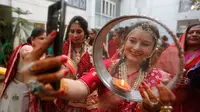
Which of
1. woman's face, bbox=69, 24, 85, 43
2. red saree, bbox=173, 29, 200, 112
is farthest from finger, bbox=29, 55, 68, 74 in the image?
woman's face, bbox=69, 24, 85, 43

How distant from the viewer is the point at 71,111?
1547 millimetres

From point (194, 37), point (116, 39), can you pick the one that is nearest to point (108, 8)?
point (194, 37)

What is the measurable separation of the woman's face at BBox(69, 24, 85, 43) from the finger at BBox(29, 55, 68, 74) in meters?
1.29

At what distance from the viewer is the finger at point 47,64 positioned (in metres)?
0.52

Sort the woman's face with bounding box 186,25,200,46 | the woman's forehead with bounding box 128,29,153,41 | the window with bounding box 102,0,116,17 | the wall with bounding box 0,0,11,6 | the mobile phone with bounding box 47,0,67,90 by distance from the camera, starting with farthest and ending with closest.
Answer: the window with bounding box 102,0,116,17 < the wall with bounding box 0,0,11,6 < the woman's face with bounding box 186,25,200,46 < the woman's forehead with bounding box 128,29,153,41 < the mobile phone with bounding box 47,0,67,90

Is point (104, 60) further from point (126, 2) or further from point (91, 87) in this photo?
point (126, 2)

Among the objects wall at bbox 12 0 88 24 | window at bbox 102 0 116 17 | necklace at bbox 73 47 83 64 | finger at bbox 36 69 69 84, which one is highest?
window at bbox 102 0 116 17

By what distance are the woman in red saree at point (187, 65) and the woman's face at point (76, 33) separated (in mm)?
985

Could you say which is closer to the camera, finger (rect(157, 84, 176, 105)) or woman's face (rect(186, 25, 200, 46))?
finger (rect(157, 84, 176, 105))

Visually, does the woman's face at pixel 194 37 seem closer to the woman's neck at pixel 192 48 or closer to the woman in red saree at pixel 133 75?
the woman's neck at pixel 192 48

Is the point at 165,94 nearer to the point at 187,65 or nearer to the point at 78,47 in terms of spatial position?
the point at 187,65

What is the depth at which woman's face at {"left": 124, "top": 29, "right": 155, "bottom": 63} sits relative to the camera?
2.77ft

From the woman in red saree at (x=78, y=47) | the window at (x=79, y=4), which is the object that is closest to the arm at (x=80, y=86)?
the woman in red saree at (x=78, y=47)

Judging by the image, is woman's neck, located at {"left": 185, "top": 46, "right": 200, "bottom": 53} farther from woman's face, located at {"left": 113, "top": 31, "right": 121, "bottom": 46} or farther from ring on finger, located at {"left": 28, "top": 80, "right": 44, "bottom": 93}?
ring on finger, located at {"left": 28, "top": 80, "right": 44, "bottom": 93}
